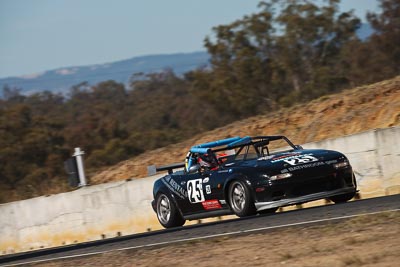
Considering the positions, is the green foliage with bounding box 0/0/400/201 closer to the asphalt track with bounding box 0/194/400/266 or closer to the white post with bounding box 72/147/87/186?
Result: the white post with bounding box 72/147/87/186

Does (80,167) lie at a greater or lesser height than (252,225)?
greater

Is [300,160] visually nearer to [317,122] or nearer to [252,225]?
[252,225]

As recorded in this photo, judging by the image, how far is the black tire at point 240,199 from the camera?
12977 millimetres

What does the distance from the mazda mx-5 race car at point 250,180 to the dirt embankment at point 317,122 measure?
20.4ft

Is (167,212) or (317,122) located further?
(317,122)

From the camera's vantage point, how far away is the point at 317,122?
22.1 meters

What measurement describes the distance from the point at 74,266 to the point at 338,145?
574 centimetres

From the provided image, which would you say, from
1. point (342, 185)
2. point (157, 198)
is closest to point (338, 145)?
point (342, 185)

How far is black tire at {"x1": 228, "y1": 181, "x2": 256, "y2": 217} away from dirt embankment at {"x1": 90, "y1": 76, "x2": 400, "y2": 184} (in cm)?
709

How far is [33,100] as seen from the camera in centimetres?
9231

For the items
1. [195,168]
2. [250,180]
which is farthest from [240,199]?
[195,168]

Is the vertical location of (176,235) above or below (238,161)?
below

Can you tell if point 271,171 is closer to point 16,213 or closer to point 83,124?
point 16,213

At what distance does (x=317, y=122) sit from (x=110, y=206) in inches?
258
